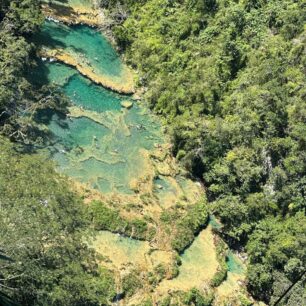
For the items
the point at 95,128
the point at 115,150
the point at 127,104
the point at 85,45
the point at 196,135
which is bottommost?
the point at 115,150

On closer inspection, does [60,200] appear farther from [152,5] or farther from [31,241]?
[152,5]

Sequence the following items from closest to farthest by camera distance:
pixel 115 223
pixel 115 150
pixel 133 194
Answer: pixel 115 223 < pixel 133 194 < pixel 115 150

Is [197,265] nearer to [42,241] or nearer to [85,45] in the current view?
[42,241]

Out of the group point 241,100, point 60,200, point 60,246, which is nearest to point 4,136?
point 60,200

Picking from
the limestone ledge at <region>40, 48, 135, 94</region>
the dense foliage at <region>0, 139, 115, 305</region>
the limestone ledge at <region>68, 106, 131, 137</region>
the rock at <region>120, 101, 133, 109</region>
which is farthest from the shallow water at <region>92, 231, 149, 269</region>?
the limestone ledge at <region>40, 48, 135, 94</region>

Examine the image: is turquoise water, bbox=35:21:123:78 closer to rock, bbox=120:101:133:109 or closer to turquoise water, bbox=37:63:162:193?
turquoise water, bbox=37:63:162:193

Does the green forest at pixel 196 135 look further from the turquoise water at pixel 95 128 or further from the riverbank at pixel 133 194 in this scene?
the turquoise water at pixel 95 128

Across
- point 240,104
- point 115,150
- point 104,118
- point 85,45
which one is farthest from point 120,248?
point 85,45
